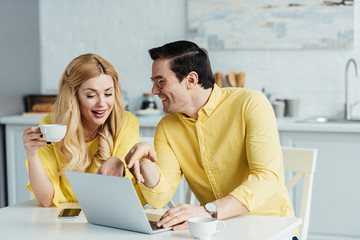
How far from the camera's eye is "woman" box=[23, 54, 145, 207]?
2.21 m

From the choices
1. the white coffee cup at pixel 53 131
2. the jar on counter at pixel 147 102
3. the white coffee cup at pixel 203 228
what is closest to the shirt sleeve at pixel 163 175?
the white coffee cup at pixel 53 131

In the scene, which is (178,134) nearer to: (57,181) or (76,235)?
(57,181)

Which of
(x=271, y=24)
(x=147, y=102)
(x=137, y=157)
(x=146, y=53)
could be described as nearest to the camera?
(x=137, y=157)

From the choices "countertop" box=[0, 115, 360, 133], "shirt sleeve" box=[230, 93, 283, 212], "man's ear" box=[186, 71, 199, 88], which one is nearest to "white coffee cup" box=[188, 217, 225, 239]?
"shirt sleeve" box=[230, 93, 283, 212]

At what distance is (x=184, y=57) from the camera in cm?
206

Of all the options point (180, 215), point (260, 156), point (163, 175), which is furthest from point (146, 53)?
point (180, 215)

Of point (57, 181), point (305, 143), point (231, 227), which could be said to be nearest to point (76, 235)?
point (231, 227)

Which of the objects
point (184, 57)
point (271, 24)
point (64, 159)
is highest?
point (271, 24)

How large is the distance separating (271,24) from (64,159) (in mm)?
2271

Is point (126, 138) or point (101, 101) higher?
point (101, 101)

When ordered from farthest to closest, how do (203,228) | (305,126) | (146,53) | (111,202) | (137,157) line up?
(146,53)
(305,126)
(137,157)
(111,202)
(203,228)

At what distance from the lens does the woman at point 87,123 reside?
2211mm

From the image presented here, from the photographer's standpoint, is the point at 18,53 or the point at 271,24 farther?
the point at 18,53

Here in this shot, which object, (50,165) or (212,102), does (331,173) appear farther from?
(50,165)
